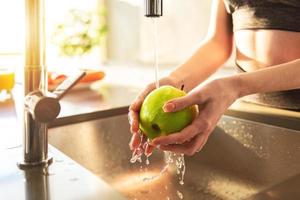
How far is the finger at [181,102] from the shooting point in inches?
21.1

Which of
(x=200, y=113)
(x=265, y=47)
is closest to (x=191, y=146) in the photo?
(x=200, y=113)

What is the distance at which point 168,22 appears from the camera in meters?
1.95

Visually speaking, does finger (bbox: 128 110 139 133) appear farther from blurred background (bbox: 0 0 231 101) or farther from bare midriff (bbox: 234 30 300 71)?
blurred background (bbox: 0 0 231 101)

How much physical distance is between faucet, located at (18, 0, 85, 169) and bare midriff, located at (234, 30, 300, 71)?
0.47 meters

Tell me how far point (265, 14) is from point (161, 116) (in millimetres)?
440

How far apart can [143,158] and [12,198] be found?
1.73 feet

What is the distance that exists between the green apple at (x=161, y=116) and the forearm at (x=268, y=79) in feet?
0.33

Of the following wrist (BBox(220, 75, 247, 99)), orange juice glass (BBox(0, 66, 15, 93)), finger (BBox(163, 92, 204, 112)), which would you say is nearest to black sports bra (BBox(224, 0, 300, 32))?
wrist (BBox(220, 75, 247, 99))

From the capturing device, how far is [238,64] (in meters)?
0.97

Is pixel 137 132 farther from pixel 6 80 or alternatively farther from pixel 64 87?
pixel 6 80

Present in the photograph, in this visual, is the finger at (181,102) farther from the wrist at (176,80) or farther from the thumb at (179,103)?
the wrist at (176,80)

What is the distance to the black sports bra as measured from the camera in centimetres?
81

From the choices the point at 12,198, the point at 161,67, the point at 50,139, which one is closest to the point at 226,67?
the point at 161,67

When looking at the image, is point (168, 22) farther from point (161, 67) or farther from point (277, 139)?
point (277, 139)
